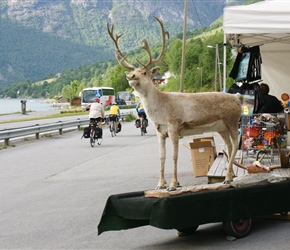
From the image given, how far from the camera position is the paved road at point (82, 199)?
8.46m

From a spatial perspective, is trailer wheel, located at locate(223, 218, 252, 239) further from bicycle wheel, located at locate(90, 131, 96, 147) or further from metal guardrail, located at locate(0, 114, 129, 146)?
metal guardrail, located at locate(0, 114, 129, 146)

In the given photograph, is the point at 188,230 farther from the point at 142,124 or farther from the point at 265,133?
the point at 142,124

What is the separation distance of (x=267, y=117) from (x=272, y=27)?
1.91m

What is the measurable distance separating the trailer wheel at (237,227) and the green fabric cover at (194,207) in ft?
0.36

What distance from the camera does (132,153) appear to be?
21.2 m

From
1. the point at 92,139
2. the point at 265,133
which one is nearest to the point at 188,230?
the point at 265,133

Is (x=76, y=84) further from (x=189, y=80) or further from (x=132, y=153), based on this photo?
(x=132, y=153)

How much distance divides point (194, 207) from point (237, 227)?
30.0 inches

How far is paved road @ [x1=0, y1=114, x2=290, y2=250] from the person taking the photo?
8461 millimetres

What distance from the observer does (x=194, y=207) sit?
7.90m

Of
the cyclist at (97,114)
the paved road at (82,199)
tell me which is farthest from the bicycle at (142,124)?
the paved road at (82,199)

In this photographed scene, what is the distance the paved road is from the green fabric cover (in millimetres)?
291

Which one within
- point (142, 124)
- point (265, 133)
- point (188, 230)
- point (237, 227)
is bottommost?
point (142, 124)

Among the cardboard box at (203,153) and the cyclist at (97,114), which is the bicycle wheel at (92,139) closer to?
the cyclist at (97,114)
